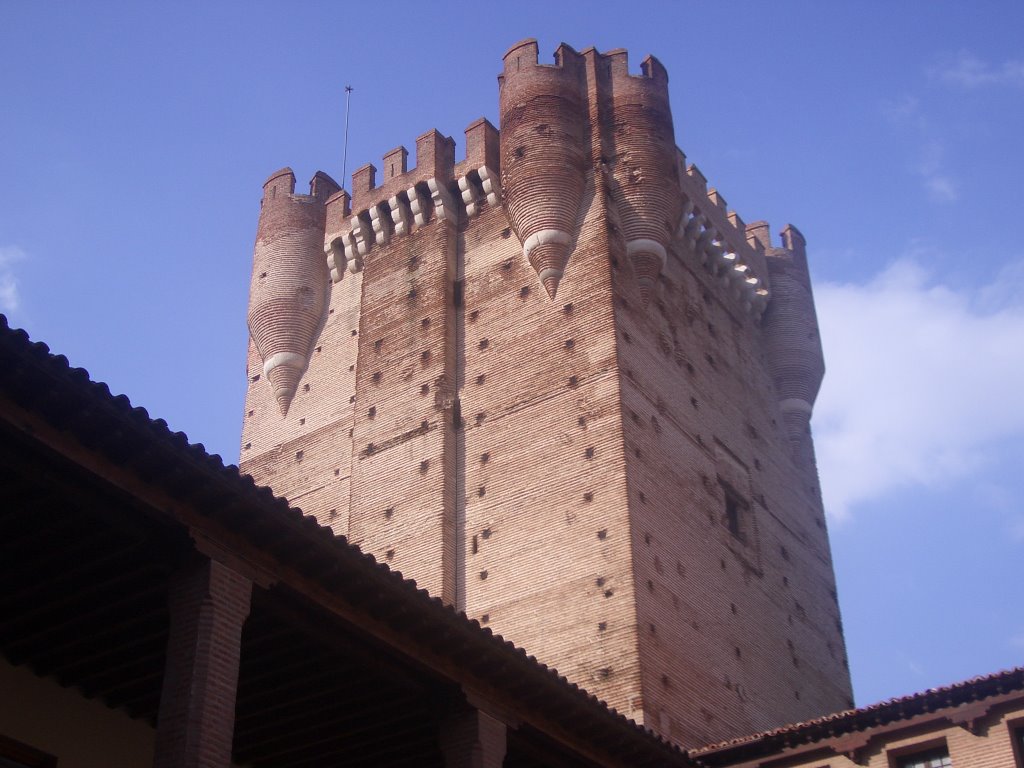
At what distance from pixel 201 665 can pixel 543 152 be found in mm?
14904

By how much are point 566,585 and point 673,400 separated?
421 centimetres

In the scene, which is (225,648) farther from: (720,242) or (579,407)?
(720,242)

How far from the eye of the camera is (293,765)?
13609 millimetres

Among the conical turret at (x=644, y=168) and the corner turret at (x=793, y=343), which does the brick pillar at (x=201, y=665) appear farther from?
the corner turret at (x=793, y=343)

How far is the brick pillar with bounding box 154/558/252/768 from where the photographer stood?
384 inches

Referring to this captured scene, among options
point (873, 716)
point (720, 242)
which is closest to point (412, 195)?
point (720, 242)

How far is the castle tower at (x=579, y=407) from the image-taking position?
65.6 ft

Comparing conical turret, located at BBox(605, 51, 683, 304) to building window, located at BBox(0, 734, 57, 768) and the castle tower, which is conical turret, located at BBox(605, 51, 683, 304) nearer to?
the castle tower

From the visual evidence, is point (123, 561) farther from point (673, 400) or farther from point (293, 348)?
point (293, 348)

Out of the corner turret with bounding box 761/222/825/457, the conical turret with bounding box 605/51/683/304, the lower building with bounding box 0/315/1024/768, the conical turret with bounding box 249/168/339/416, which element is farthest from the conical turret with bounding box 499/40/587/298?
the lower building with bounding box 0/315/1024/768

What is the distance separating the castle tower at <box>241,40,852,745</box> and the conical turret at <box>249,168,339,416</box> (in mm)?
94

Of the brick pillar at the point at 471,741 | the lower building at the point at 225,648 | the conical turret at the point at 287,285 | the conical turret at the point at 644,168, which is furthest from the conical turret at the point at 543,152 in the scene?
the brick pillar at the point at 471,741

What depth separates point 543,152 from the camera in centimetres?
2345

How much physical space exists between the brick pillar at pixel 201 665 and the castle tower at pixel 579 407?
8.79 m
